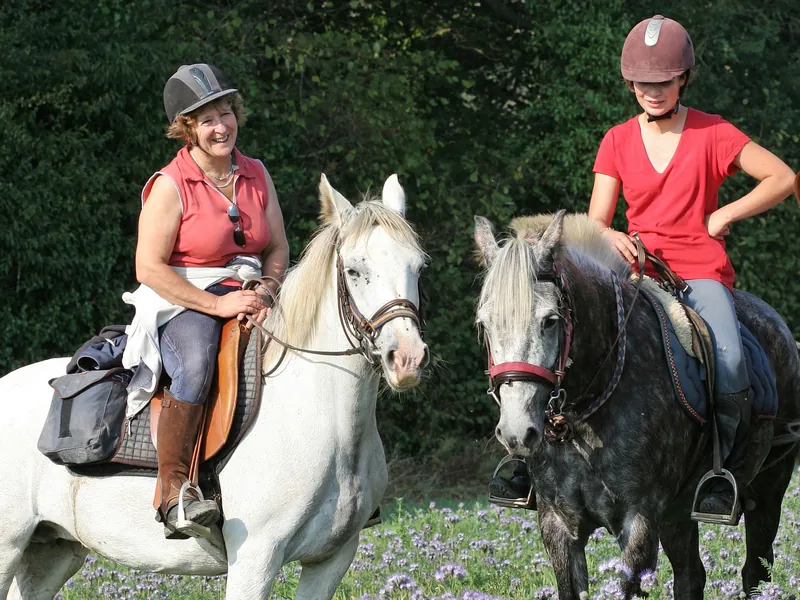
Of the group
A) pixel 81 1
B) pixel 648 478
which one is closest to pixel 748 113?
pixel 81 1

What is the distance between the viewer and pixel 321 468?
4555 mm

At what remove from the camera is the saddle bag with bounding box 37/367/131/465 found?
188 inches

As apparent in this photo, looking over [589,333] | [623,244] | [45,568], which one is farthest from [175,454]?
[623,244]

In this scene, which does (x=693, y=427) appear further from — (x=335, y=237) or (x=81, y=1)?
(x=81, y=1)

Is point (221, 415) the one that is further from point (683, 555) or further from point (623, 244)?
point (683, 555)

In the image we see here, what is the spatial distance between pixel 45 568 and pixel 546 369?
2.59 m

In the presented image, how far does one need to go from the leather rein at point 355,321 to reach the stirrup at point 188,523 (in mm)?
558

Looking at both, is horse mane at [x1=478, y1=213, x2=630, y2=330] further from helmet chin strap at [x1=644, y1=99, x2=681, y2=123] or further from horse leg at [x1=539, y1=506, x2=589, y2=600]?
horse leg at [x1=539, y1=506, x2=589, y2=600]

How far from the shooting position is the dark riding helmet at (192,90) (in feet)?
15.9

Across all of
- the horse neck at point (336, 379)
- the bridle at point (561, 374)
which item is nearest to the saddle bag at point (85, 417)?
the horse neck at point (336, 379)

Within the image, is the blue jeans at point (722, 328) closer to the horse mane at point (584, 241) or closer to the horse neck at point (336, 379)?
the horse mane at point (584, 241)

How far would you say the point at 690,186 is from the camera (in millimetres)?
5348

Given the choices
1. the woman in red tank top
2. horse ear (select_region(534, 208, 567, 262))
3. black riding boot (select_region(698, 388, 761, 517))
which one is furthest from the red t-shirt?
the woman in red tank top

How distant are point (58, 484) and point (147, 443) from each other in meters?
0.48
